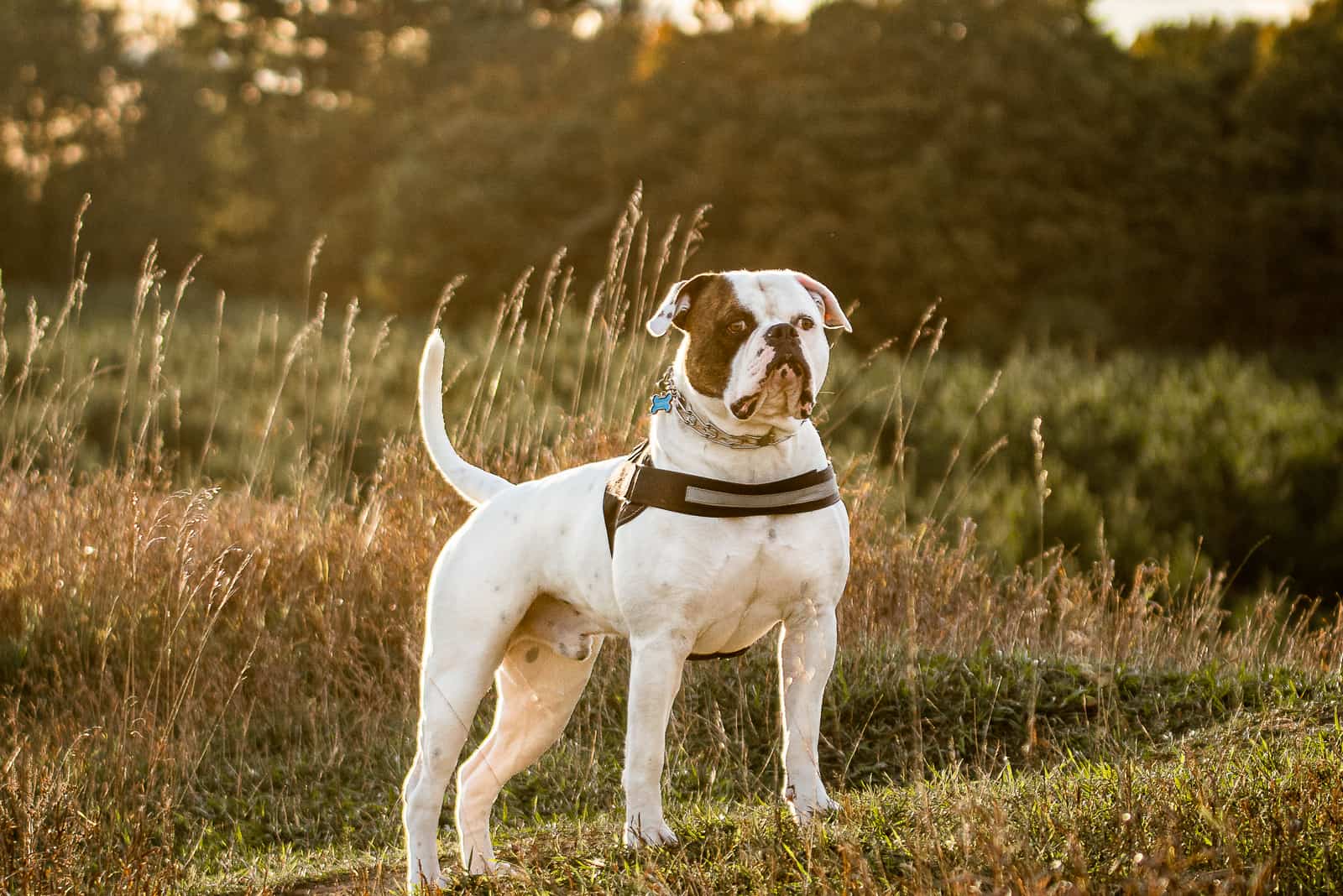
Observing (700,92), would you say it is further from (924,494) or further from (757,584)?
(757,584)

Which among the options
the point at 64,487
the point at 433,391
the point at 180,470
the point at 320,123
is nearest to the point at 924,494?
the point at 180,470

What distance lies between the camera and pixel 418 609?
261 inches

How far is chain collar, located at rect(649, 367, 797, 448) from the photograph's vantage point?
11.8 ft

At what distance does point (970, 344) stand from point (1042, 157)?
3761 millimetres


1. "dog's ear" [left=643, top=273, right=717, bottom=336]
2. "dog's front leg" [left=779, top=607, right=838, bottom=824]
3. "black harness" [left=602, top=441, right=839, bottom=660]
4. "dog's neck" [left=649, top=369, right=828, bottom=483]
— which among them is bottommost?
"dog's front leg" [left=779, top=607, right=838, bottom=824]

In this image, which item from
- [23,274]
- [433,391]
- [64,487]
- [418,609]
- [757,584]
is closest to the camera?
[757,584]

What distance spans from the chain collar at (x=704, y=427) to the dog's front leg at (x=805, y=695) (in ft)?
1.47

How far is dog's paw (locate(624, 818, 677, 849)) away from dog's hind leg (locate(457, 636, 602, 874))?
0.69m

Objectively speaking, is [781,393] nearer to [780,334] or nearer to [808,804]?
[780,334]

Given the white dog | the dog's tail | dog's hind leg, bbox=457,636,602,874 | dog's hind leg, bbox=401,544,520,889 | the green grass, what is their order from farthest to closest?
the dog's tail, dog's hind leg, bbox=457,636,602,874, dog's hind leg, bbox=401,544,520,889, the white dog, the green grass

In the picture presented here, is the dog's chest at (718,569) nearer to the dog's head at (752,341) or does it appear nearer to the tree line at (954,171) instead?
the dog's head at (752,341)

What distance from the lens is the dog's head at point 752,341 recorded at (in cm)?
341

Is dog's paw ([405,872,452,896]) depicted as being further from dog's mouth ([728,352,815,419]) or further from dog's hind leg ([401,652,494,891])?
dog's mouth ([728,352,815,419])

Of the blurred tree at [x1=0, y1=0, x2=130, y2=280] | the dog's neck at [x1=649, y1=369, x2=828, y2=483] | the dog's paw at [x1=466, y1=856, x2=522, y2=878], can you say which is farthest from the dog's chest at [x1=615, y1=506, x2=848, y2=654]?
the blurred tree at [x1=0, y1=0, x2=130, y2=280]
